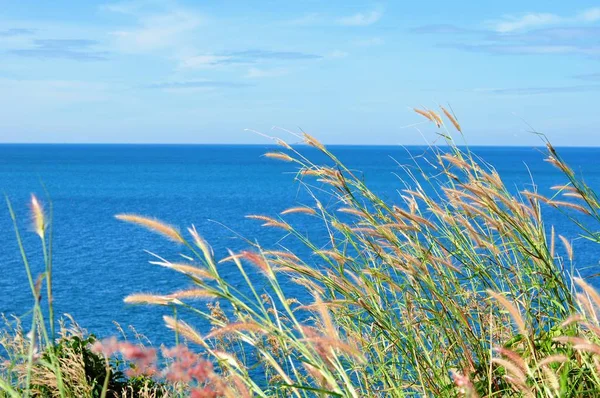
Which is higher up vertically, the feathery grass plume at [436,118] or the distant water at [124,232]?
the feathery grass plume at [436,118]

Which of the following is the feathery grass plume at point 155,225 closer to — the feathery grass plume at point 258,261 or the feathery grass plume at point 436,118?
the feathery grass plume at point 258,261

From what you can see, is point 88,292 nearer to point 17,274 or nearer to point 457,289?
point 17,274

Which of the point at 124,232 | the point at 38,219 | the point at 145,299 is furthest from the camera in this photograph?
the point at 124,232

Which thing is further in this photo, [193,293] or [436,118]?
[436,118]

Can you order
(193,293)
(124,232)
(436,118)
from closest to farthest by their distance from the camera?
(193,293), (436,118), (124,232)

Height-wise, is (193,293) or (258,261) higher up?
(258,261)

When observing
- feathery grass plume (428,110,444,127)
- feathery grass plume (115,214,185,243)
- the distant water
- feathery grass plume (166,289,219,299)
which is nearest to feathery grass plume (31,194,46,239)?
the distant water

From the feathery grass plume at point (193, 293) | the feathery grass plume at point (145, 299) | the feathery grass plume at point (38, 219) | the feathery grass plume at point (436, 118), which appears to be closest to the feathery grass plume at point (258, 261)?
the feathery grass plume at point (193, 293)

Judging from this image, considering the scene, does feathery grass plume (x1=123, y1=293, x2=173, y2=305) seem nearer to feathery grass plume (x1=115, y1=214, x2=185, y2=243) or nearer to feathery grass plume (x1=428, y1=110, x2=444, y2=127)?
feathery grass plume (x1=115, y1=214, x2=185, y2=243)

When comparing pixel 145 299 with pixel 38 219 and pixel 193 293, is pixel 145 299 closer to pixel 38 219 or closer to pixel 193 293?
pixel 193 293

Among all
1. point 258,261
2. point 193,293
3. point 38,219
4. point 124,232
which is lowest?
point 124,232

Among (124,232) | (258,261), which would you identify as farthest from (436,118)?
(124,232)

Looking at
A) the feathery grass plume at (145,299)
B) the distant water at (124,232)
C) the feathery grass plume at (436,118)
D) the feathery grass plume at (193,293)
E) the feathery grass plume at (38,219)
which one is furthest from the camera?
the distant water at (124,232)

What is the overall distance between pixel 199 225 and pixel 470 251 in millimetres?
45873
